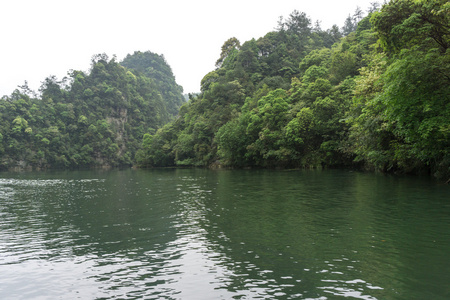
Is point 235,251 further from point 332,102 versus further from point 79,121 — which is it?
point 79,121

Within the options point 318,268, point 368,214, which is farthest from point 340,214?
point 318,268

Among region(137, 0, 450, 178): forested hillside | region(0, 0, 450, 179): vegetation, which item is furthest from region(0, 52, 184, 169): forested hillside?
region(137, 0, 450, 178): forested hillside

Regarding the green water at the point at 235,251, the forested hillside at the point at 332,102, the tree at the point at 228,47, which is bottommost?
the green water at the point at 235,251

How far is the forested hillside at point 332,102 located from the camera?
1001 inches

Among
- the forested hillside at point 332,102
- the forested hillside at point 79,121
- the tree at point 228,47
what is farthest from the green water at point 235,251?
the forested hillside at point 79,121

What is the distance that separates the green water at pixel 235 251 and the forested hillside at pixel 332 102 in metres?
8.48

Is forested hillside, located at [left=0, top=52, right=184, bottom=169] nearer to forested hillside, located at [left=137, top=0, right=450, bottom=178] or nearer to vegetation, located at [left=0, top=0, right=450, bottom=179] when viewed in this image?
vegetation, located at [left=0, top=0, right=450, bottom=179]

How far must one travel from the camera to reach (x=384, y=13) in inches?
1061

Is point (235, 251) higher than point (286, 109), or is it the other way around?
point (286, 109)

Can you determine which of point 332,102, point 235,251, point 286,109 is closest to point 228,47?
point 286,109

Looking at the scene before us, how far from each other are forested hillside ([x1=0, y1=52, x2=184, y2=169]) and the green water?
12665 centimetres

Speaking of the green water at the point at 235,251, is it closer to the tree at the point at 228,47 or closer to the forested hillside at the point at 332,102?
the forested hillside at the point at 332,102

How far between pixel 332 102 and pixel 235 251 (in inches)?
2082

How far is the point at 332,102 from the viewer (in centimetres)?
5991
